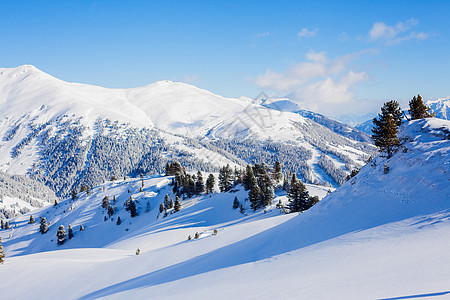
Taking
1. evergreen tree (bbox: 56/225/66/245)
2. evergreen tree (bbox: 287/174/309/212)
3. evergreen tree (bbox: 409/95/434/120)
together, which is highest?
evergreen tree (bbox: 409/95/434/120)

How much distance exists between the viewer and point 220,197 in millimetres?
65688

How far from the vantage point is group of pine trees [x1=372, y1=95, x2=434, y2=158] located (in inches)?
883

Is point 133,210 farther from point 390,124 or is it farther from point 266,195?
point 390,124

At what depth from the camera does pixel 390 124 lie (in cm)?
2247

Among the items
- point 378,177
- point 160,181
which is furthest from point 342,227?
point 160,181

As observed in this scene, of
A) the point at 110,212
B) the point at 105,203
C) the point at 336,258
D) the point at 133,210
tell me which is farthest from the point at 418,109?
the point at 105,203

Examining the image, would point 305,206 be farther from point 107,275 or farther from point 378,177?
point 107,275

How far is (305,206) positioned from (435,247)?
115 ft

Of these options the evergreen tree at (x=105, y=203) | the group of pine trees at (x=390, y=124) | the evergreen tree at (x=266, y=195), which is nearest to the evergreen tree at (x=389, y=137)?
the group of pine trees at (x=390, y=124)

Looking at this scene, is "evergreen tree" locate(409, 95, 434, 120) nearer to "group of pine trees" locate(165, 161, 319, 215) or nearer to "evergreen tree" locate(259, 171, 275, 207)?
"group of pine trees" locate(165, 161, 319, 215)

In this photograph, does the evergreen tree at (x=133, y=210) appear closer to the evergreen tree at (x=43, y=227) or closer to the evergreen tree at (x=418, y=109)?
the evergreen tree at (x=43, y=227)

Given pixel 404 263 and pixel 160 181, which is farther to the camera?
pixel 160 181

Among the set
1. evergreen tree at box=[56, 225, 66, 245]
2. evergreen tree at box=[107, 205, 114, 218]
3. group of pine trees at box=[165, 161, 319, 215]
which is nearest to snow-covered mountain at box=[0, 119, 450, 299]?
group of pine trees at box=[165, 161, 319, 215]

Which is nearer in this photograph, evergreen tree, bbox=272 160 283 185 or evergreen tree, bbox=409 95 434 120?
evergreen tree, bbox=409 95 434 120
